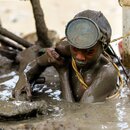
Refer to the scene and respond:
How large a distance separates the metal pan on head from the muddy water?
1.88ft

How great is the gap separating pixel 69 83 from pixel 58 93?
0.62 feet

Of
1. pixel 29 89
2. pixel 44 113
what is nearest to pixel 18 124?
pixel 44 113

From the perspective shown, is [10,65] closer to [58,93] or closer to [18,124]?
[58,93]

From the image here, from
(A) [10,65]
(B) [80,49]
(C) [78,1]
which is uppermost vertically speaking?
(B) [80,49]

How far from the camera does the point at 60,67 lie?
557cm

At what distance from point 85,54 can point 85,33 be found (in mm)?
213

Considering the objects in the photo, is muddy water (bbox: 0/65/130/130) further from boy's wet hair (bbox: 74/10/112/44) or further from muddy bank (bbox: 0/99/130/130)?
boy's wet hair (bbox: 74/10/112/44)

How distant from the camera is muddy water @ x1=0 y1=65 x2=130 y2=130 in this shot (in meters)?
4.57

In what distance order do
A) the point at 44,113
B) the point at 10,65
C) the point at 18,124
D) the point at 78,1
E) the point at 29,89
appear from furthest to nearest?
the point at 78,1
the point at 10,65
the point at 29,89
the point at 44,113
the point at 18,124

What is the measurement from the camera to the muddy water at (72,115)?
4.57 m

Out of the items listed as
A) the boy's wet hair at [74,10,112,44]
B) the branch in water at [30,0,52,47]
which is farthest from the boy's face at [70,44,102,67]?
the branch in water at [30,0,52,47]

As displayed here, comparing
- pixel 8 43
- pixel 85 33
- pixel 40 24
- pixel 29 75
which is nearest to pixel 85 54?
pixel 85 33

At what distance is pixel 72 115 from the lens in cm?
484

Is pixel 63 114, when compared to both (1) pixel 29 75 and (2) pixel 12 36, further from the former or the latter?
(2) pixel 12 36
